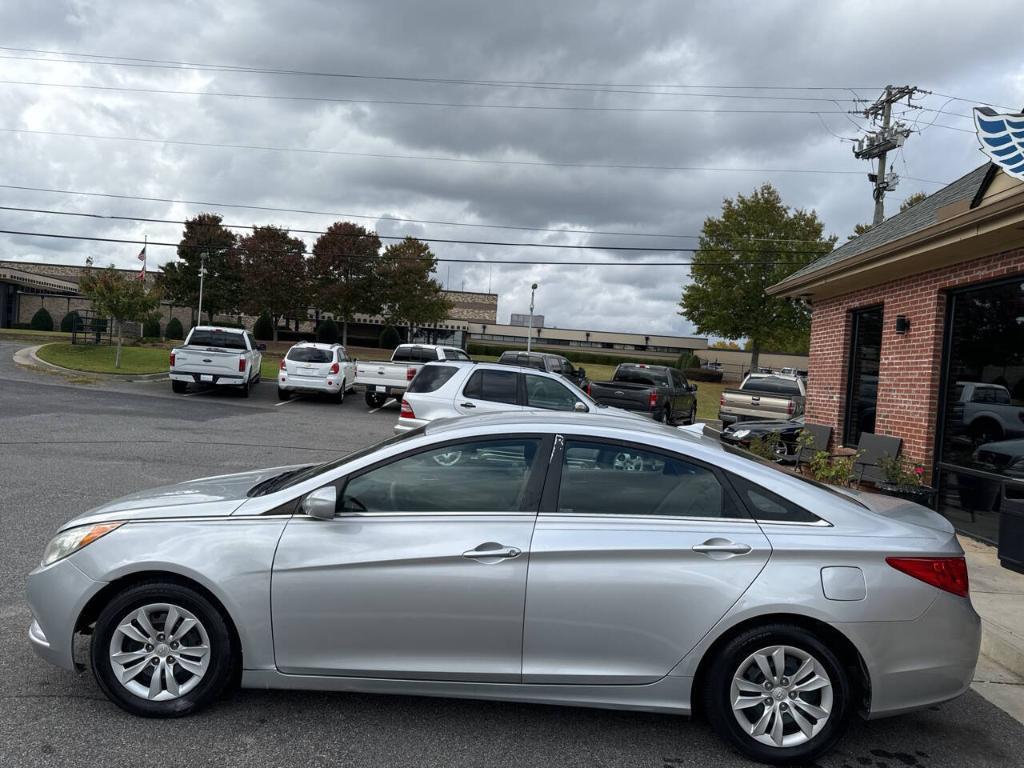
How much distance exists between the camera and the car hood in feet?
11.9

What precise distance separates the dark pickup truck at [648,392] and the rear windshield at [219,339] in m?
9.89

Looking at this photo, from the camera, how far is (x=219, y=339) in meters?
20.9

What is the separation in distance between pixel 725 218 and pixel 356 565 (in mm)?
42235

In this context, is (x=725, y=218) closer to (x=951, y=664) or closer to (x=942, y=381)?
(x=942, y=381)

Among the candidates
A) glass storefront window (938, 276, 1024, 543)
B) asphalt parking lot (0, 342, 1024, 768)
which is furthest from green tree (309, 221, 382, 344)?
asphalt parking lot (0, 342, 1024, 768)

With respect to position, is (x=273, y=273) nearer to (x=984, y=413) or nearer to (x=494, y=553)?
(x=984, y=413)

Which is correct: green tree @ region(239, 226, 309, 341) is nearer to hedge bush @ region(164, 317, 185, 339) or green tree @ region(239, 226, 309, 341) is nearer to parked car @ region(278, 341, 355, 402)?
hedge bush @ region(164, 317, 185, 339)

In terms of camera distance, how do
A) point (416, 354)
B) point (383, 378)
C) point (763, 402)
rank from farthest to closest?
point (416, 354), point (383, 378), point (763, 402)

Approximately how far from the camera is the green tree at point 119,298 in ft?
79.0

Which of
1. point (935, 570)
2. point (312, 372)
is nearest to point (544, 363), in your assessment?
point (312, 372)

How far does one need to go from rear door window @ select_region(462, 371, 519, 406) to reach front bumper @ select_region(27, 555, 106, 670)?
7905 mm

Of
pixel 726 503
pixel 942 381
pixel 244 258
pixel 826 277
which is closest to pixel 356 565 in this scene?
pixel 726 503

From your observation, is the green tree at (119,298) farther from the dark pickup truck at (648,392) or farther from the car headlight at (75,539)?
the car headlight at (75,539)

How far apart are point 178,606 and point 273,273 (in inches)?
1790
